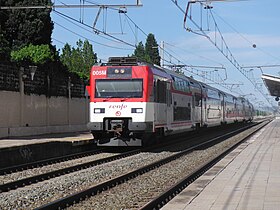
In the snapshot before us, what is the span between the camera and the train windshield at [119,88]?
63.1 ft

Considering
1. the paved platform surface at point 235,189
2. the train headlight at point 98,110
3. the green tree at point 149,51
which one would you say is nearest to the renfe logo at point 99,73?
the train headlight at point 98,110

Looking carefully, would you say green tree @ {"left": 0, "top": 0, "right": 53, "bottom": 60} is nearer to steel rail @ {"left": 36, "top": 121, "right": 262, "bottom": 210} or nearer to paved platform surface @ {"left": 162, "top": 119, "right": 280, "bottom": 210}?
steel rail @ {"left": 36, "top": 121, "right": 262, "bottom": 210}

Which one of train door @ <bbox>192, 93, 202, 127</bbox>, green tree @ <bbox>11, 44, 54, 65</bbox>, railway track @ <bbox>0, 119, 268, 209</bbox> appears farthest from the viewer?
green tree @ <bbox>11, 44, 54, 65</bbox>

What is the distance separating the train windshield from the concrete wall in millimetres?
6051

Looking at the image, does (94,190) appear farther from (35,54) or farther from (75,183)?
(35,54)

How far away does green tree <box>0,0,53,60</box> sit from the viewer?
45719mm

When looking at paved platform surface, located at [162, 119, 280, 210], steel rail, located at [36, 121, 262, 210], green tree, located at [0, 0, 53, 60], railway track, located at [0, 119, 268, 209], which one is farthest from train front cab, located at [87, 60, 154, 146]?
green tree, located at [0, 0, 53, 60]

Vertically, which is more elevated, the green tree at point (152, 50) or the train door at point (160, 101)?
the green tree at point (152, 50)

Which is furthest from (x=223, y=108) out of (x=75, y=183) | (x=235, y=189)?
(x=235, y=189)

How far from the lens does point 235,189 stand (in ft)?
34.7

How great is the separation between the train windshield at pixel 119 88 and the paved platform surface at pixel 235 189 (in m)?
4.61

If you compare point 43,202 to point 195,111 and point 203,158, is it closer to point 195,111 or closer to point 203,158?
point 203,158

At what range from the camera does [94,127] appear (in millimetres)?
19484

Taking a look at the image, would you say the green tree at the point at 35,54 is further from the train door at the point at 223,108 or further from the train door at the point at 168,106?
the train door at the point at 168,106
